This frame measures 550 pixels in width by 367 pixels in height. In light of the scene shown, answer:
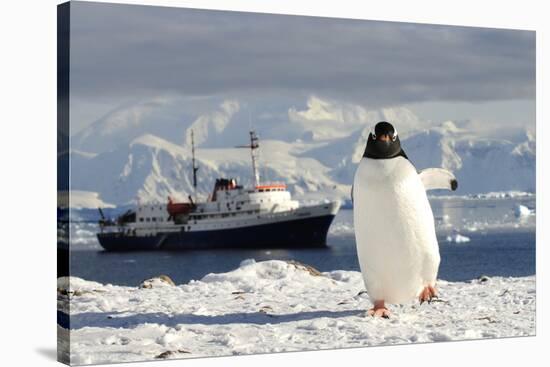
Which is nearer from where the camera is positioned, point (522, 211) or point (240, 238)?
point (522, 211)

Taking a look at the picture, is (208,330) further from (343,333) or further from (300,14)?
(300,14)

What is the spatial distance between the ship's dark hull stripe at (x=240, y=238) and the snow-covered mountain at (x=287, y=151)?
0.81 meters

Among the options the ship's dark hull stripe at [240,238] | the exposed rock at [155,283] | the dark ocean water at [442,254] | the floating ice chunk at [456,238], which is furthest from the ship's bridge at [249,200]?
the exposed rock at [155,283]

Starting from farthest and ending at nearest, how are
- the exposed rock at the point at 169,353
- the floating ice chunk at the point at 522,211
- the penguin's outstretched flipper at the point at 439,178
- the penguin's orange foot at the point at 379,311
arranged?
the floating ice chunk at the point at 522,211 → the penguin's outstretched flipper at the point at 439,178 → the penguin's orange foot at the point at 379,311 → the exposed rock at the point at 169,353

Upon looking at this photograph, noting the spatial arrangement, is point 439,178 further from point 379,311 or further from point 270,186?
point 270,186

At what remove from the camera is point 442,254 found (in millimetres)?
10719

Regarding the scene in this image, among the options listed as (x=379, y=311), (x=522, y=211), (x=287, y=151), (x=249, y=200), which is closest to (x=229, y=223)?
(x=249, y=200)

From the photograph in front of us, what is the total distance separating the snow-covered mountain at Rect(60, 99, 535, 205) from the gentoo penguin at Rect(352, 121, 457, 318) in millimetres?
1936

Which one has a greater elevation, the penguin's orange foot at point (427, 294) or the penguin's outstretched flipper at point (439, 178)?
the penguin's outstretched flipper at point (439, 178)

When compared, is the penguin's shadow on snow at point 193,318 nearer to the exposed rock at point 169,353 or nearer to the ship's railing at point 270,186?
the exposed rock at point 169,353

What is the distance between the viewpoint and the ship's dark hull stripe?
57.1 ft

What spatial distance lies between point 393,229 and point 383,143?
2.01ft

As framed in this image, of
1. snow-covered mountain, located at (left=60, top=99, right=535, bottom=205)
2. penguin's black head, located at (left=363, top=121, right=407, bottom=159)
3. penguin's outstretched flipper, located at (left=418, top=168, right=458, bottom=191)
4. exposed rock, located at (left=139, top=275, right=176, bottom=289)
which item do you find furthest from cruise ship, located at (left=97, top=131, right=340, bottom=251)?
penguin's black head, located at (left=363, top=121, right=407, bottom=159)

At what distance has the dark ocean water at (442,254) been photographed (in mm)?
10219
